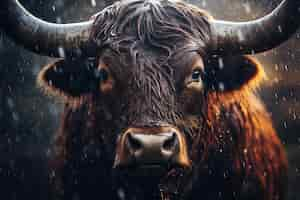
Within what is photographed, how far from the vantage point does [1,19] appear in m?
4.50

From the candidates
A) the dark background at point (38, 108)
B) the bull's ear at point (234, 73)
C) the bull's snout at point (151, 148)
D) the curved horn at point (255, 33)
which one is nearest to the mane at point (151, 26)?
the curved horn at point (255, 33)

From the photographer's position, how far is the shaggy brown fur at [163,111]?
4.21 metres

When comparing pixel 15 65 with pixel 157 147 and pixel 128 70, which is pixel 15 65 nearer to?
pixel 128 70

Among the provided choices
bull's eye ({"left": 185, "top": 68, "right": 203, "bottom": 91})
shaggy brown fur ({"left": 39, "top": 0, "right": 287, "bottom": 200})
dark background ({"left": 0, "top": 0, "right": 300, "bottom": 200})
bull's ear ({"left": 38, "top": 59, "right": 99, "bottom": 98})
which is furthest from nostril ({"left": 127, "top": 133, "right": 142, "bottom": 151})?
dark background ({"left": 0, "top": 0, "right": 300, "bottom": 200})

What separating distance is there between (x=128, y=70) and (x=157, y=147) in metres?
0.71

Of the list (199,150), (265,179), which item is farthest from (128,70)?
(265,179)

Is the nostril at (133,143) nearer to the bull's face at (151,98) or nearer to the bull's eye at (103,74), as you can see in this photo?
the bull's face at (151,98)

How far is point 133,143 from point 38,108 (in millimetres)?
3280

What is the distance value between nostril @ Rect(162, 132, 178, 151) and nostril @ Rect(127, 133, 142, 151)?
144mm

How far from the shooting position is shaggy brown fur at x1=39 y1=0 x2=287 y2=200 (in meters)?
4.21

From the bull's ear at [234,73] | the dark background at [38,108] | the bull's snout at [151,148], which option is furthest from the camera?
the dark background at [38,108]

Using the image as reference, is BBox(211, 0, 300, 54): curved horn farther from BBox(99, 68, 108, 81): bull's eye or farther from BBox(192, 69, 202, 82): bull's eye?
BBox(99, 68, 108, 81): bull's eye

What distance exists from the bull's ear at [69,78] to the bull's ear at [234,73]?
889 mm

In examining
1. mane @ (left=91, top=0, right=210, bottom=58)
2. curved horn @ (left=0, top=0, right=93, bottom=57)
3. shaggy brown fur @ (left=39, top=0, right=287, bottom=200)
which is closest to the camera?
shaggy brown fur @ (left=39, top=0, right=287, bottom=200)
